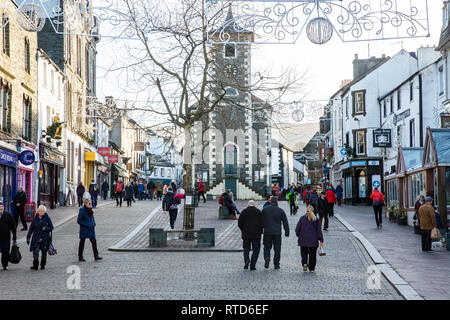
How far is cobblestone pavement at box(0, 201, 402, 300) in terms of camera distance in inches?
453

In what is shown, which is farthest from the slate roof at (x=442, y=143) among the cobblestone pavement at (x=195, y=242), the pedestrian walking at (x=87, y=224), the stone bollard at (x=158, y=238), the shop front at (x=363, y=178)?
the shop front at (x=363, y=178)

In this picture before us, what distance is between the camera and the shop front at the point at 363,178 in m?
55.4

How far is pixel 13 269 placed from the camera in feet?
51.7

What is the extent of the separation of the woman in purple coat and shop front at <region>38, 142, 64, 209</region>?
22272mm

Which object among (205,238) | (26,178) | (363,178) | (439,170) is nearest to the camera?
(205,238)

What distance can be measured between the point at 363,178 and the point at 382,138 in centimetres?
905

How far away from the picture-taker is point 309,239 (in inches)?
604

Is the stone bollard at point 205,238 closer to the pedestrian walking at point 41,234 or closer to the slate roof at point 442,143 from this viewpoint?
the pedestrian walking at point 41,234

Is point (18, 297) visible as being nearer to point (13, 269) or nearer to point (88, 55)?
point (13, 269)

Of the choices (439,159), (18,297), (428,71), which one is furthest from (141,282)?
(428,71)

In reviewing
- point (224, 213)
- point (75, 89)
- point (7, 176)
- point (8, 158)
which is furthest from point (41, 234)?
point (75, 89)

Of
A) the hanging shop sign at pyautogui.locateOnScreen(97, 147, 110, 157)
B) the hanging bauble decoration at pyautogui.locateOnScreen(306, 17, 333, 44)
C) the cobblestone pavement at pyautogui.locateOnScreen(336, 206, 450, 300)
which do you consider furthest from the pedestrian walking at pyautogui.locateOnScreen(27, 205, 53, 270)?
the hanging shop sign at pyautogui.locateOnScreen(97, 147, 110, 157)

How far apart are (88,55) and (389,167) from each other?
26.2 meters

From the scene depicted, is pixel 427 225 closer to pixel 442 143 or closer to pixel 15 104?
pixel 442 143
